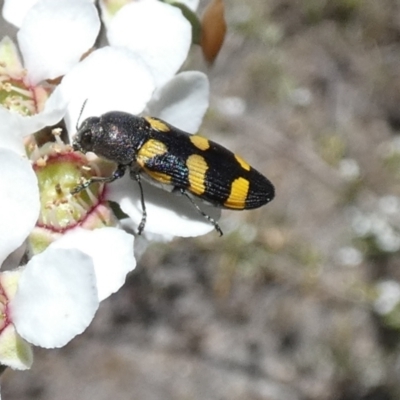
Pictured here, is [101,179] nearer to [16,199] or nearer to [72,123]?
[72,123]

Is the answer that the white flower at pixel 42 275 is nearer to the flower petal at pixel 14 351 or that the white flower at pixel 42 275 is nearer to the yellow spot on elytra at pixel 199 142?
the flower petal at pixel 14 351

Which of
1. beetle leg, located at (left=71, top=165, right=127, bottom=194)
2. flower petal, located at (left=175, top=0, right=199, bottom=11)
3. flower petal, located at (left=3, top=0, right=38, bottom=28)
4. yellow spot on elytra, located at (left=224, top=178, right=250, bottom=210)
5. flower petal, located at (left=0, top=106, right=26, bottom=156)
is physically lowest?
beetle leg, located at (left=71, top=165, right=127, bottom=194)

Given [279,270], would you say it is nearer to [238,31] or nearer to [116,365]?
[116,365]

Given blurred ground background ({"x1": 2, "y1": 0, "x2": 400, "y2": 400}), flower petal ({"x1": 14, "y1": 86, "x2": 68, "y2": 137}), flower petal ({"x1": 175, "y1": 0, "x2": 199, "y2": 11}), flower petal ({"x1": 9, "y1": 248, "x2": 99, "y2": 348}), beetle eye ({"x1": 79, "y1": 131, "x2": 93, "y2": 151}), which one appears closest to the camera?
flower petal ({"x1": 9, "y1": 248, "x2": 99, "y2": 348})

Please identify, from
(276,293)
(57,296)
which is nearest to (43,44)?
(57,296)

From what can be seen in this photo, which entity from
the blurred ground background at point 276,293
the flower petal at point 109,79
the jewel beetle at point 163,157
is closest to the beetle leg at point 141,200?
the jewel beetle at point 163,157

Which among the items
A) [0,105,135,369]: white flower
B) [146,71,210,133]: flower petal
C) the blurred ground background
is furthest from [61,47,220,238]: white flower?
the blurred ground background

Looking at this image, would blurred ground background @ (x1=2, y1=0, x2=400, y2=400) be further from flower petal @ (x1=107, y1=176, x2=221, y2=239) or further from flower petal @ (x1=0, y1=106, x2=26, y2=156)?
flower petal @ (x1=0, y1=106, x2=26, y2=156)

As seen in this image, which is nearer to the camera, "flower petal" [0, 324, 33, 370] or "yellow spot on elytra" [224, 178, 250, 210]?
"flower petal" [0, 324, 33, 370]
